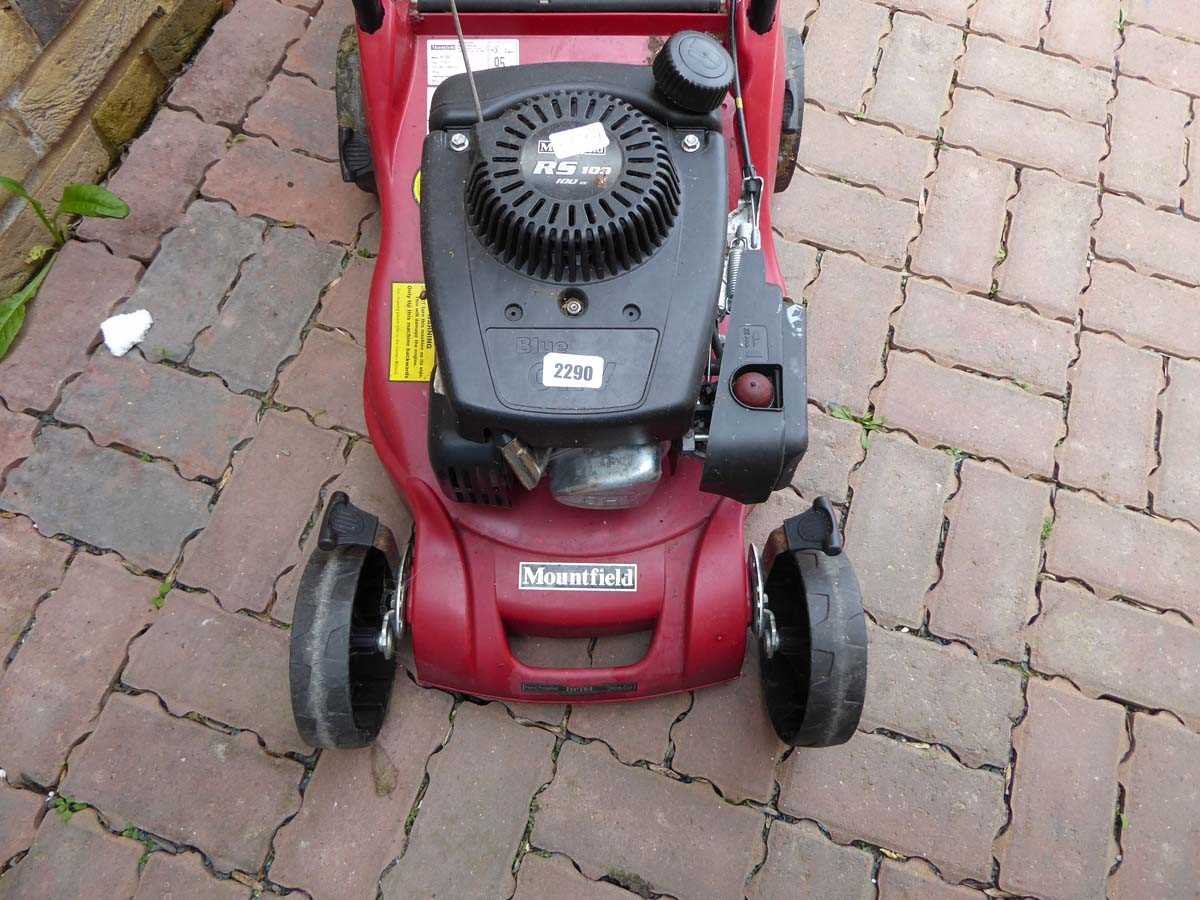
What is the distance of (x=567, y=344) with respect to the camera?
117cm

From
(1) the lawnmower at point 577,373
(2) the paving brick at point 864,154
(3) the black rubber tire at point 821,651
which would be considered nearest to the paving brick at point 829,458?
(1) the lawnmower at point 577,373

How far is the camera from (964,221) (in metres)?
2.13

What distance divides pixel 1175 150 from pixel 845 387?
→ 3.37 ft

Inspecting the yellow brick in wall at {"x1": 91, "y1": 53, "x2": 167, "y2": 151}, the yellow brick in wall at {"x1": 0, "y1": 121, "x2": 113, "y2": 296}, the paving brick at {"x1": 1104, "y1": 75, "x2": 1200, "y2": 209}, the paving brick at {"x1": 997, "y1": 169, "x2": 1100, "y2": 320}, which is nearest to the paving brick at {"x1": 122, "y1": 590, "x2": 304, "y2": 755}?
the yellow brick in wall at {"x1": 0, "y1": 121, "x2": 113, "y2": 296}

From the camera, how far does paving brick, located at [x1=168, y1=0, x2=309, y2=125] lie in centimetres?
216

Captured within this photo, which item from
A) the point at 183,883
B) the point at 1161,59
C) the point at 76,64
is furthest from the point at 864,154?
the point at 183,883

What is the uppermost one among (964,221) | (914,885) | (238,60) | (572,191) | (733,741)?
(572,191)

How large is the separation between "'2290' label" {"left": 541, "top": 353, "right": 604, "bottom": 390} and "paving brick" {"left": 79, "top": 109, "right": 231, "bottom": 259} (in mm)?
1257

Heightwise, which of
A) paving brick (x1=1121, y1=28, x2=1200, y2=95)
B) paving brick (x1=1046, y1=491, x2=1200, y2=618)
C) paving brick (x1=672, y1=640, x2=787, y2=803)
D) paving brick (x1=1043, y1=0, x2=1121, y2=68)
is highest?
paving brick (x1=1043, y1=0, x2=1121, y2=68)

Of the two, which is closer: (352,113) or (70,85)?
(352,113)

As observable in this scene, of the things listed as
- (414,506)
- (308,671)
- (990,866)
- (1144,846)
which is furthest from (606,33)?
(1144,846)

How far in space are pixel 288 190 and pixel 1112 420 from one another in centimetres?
176

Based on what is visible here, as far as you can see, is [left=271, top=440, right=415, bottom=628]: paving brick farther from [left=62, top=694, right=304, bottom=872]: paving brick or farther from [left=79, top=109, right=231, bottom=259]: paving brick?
[left=79, top=109, right=231, bottom=259]: paving brick

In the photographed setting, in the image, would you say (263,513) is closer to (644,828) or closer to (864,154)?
(644,828)
